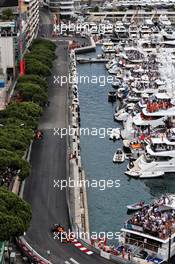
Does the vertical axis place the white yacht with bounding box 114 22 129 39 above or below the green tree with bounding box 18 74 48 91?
above

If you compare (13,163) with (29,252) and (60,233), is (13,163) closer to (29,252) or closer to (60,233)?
(60,233)

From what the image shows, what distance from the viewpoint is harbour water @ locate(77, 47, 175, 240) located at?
48.3m

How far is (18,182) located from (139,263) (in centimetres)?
1340

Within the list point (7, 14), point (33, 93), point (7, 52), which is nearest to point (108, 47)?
point (7, 14)

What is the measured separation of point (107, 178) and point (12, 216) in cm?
2025

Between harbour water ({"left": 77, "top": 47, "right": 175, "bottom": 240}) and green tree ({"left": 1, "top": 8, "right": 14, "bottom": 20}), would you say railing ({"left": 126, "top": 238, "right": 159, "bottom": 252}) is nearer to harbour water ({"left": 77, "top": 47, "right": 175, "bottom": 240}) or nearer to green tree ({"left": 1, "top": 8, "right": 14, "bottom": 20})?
harbour water ({"left": 77, "top": 47, "right": 175, "bottom": 240})

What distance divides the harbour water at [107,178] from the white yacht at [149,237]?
13.3ft

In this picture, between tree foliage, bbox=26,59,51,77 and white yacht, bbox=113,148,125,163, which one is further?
tree foliage, bbox=26,59,51,77

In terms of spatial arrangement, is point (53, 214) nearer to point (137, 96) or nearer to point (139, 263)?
point (139, 263)

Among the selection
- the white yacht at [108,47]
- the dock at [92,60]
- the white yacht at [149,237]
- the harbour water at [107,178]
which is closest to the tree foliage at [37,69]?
the harbour water at [107,178]

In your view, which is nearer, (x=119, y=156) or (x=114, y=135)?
(x=119, y=156)

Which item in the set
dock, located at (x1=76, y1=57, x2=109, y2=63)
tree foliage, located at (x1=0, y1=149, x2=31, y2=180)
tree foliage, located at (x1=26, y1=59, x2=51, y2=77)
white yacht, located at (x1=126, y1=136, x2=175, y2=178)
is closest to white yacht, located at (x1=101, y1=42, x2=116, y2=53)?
dock, located at (x1=76, y1=57, x2=109, y2=63)

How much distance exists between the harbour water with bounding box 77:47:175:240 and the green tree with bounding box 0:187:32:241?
29.2ft

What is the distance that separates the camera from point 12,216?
121 feet
